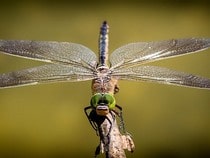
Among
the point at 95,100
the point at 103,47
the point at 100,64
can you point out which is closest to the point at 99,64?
the point at 100,64

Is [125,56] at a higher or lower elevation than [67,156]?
higher

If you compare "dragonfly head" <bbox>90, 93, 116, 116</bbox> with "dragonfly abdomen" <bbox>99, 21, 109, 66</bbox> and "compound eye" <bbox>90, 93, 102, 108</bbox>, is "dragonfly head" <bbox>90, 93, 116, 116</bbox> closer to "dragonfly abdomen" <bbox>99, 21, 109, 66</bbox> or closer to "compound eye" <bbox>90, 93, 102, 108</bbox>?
"compound eye" <bbox>90, 93, 102, 108</bbox>

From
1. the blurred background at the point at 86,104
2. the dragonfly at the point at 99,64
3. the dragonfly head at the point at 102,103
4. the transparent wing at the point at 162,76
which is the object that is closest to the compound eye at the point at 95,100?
the dragonfly head at the point at 102,103

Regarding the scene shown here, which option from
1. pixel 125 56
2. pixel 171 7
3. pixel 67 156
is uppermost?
pixel 171 7

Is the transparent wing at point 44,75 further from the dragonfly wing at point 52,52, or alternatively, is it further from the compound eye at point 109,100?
the compound eye at point 109,100

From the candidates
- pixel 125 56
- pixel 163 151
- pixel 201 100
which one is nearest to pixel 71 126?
pixel 163 151

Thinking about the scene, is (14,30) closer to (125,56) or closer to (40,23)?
(40,23)

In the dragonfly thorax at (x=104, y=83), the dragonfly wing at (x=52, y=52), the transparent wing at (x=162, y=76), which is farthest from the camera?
the dragonfly wing at (x=52, y=52)
